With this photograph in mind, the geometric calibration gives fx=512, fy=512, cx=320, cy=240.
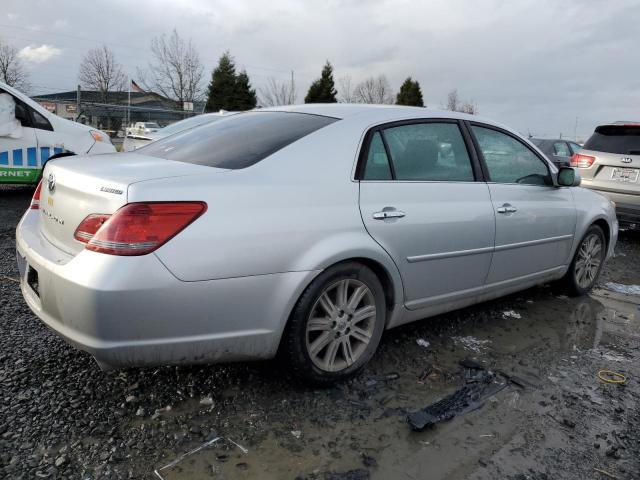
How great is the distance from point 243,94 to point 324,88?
22.4 feet

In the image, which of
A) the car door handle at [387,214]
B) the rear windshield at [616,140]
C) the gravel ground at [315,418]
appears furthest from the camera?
the rear windshield at [616,140]

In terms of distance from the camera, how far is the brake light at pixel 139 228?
6.80ft

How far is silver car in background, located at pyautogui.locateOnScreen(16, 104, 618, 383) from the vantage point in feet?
6.94

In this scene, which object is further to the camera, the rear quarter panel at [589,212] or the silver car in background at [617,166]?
the silver car in background at [617,166]

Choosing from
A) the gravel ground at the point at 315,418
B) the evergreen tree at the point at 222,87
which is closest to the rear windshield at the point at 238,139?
the gravel ground at the point at 315,418

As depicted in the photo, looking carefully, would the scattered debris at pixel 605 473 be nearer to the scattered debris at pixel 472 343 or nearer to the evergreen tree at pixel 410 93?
the scattered debris at pixel 472 343

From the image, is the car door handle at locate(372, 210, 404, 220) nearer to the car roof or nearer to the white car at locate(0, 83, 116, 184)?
the car roof

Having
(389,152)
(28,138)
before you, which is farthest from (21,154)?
(389,152)

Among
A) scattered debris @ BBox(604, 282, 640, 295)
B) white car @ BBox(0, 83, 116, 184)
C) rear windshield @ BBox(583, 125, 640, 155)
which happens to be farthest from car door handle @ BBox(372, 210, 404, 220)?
white car @ BBox(0, 83, 116, 184)

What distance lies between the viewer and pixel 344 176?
8.80 ft

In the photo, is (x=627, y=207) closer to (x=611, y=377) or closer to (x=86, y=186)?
(x=611, y=377)

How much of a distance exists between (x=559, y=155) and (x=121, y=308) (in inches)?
571

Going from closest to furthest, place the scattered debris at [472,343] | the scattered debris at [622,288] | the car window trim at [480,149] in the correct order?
the scattered debris at [472,343] < the car window trim at [480,149] < the scattered debris at [622,288]

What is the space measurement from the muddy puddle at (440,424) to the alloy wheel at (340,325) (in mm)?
192
